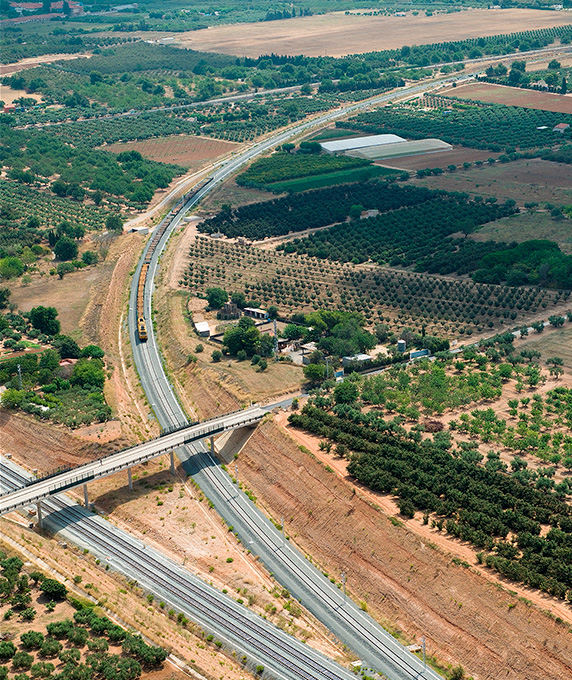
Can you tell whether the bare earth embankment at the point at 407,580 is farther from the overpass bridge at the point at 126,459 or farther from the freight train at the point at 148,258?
the freight train at the point at 148,258

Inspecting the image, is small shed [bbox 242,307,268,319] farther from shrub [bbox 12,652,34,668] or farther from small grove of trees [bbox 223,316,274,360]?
shrub [bbox 12,652,34,668]

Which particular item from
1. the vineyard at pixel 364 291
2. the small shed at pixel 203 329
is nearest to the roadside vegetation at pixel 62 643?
the small shed at pixel 203 329

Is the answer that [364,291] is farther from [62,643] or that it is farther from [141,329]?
[62,643]

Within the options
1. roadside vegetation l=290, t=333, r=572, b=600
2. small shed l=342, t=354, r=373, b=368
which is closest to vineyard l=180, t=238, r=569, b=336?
roadside vegetation l=290, t=333, r=572, b=600

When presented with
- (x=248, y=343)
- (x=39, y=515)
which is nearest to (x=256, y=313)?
(x=248, y=343)

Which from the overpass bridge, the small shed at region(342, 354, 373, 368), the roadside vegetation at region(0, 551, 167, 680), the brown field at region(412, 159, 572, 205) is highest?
the brown field at region(412, 159, 572, 205)

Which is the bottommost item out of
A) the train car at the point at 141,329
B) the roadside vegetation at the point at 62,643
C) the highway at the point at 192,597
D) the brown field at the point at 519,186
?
the highway at the point at 192,597
